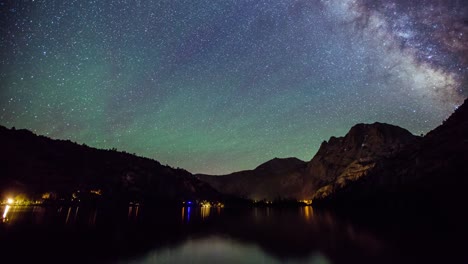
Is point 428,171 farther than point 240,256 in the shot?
Yes

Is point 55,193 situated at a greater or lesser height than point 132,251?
greater

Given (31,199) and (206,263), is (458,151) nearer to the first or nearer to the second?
(206,263)

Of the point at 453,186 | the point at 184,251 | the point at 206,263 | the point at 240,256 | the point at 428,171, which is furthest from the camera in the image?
the point at 428,171

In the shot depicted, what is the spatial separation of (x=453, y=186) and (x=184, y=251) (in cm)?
16117

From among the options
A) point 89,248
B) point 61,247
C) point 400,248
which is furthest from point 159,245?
point 400,248

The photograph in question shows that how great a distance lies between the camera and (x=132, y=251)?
1069 inches

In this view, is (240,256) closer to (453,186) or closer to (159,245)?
(159,245)

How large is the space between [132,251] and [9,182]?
202 meters

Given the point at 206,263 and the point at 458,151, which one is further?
the point at 458,151

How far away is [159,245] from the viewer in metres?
31.5

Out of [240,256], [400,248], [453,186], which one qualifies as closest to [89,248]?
[240,256]

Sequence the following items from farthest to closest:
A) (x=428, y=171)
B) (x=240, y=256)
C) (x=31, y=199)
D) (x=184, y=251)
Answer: (x=428, y=171), (x=31, y=199), (x=184, y=251), (x=240, y=256)

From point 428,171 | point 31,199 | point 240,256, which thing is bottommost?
point 240,256

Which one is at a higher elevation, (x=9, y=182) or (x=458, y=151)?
(x=458, y=151)
